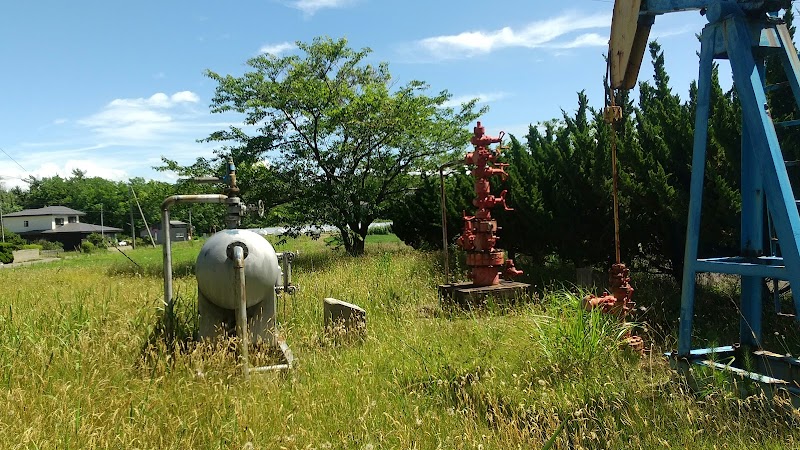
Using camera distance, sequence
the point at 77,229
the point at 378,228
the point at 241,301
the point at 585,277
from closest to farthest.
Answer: the point at 241,301, the point at 585,277, the point at 378,228, the point at 77,229

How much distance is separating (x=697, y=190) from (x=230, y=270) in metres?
3.56

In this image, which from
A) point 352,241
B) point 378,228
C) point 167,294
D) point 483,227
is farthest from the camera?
point 378,228

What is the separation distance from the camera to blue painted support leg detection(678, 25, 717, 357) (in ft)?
11.7

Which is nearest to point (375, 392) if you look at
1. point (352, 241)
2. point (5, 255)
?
point (352, 241)

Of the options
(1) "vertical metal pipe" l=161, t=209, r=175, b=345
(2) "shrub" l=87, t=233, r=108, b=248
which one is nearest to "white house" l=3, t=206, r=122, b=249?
(2) "shrub" l=87, t=233, r=108, b=248

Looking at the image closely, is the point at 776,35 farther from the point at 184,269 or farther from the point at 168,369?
the point at 184,269

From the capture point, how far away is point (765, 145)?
318 centimetres

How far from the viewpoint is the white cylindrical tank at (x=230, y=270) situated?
4.55 m

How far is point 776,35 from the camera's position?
3434 mm

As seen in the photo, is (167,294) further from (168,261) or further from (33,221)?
(33,221)

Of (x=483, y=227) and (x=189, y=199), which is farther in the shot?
(x=483, y=227)

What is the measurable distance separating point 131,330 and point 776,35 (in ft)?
17.5

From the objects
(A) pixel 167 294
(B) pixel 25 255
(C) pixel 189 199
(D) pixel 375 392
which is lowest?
(B) pixel 25 255

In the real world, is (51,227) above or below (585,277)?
above
